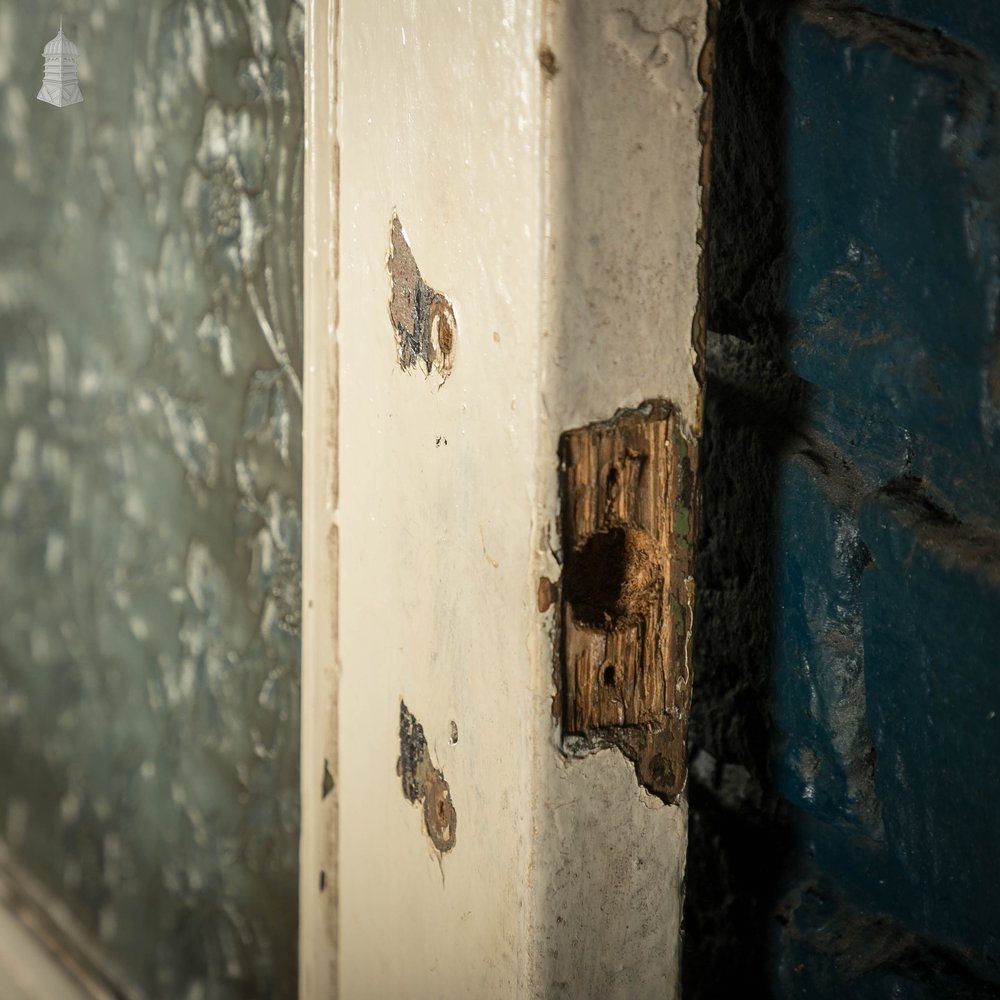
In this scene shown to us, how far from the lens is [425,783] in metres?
0.56

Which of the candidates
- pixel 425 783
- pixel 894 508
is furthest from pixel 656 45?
pixel 425 783

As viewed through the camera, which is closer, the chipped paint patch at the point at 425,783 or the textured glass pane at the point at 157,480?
the chipped paint patch at the point at 425,783

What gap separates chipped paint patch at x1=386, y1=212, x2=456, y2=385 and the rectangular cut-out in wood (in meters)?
0.11

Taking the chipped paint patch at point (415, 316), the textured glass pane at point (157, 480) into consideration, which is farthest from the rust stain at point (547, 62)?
the textured glass pane at point (157, 480)

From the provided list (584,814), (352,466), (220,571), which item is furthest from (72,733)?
(584,814)

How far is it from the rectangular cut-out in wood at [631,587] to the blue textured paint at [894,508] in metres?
0.13

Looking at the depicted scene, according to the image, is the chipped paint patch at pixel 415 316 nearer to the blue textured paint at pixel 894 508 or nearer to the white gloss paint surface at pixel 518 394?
the white gloss paint surface at pixel 518 394

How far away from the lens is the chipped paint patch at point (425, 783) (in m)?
0.54

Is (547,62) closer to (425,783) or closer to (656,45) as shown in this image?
(656,45)

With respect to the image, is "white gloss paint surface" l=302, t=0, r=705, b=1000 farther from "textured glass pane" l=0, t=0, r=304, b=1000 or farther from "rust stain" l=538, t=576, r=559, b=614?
"textured glass pane" l=0, t=0, r=304, b=1000

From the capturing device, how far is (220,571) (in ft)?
2.36

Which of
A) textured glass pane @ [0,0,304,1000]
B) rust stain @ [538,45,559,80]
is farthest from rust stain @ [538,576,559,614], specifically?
textured glass pane @ [0,0,304,1000]

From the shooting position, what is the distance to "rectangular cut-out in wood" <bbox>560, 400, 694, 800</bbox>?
46 cm

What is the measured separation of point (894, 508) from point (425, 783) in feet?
1.03
